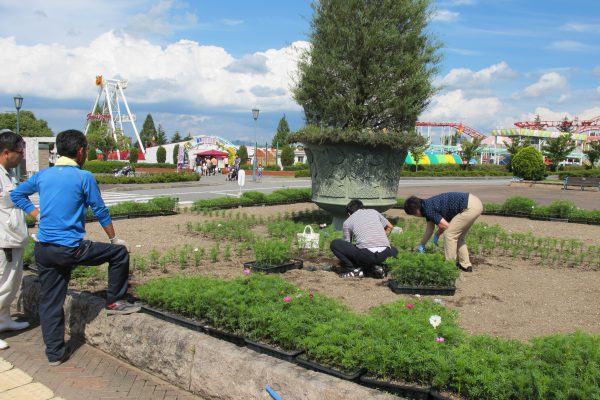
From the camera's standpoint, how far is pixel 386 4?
30.8 ft

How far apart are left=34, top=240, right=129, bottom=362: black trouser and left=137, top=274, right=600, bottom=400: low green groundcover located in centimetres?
70

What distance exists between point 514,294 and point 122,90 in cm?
7532

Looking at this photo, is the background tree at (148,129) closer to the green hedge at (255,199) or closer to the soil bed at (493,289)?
the green hedge at (255,199)

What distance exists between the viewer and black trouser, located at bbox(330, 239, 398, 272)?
614cm

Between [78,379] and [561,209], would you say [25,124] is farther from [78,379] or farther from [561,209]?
[78,379]

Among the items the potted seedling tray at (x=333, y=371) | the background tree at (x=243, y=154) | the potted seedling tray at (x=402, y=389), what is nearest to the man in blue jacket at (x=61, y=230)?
the potted seedling tray at (x=333, y=371)

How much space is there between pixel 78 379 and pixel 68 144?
1811mm

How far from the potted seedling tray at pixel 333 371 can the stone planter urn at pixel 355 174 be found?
6.12 meters

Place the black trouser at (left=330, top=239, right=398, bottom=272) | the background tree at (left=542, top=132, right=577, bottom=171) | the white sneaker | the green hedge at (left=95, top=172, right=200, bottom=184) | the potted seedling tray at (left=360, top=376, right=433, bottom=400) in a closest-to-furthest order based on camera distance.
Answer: the potted seedling tray at (left=360, top=376, right=433, bottom=400) < the white sneaker < the black trouser at (left=330, top=239, right=398, bottom=272) < the green hedge at (left=95, top=172, right=200, bottom=184) < the background tree at (left=542, top=132, right=577, bottom=171)

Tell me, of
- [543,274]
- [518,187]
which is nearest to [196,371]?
[543,274]

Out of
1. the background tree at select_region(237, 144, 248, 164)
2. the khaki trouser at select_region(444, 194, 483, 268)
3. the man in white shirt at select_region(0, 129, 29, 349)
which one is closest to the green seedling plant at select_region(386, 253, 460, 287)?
the khaki trouser at select_region(444, 194, 483, 268)

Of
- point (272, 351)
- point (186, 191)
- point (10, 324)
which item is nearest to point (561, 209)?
point (272, 351)

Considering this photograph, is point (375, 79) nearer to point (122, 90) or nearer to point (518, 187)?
point (518, 187)

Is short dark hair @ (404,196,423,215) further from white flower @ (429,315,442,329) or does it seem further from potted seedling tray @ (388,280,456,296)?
white flower @ (429,315,442,329)
